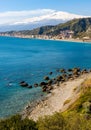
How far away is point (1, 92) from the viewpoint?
3103 inches

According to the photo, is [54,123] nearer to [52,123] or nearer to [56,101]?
[52,123]

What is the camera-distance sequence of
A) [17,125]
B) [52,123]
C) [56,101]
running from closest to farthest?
[52,123] < [17,125] < [56,101]

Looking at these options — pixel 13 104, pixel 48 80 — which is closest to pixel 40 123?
pixel 13 104

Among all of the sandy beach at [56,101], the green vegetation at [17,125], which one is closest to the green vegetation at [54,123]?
the green vegetation at [17,125]

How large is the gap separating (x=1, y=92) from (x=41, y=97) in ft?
38.4

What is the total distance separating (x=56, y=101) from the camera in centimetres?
6838

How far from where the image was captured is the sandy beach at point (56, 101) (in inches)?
2355

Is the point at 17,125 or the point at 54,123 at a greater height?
the point at 54,123

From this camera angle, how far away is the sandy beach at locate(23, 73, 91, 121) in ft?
196

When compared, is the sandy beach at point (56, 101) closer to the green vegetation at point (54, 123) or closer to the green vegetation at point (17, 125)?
the green vegetation at point (17, 125)

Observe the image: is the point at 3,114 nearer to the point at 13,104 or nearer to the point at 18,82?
the point at 13,104

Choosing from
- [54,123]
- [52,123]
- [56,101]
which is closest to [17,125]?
[52,123]

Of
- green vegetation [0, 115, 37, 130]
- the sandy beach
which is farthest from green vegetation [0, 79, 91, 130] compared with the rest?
the sandy beach

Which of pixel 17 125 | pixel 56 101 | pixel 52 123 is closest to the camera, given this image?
pixel 52 123
